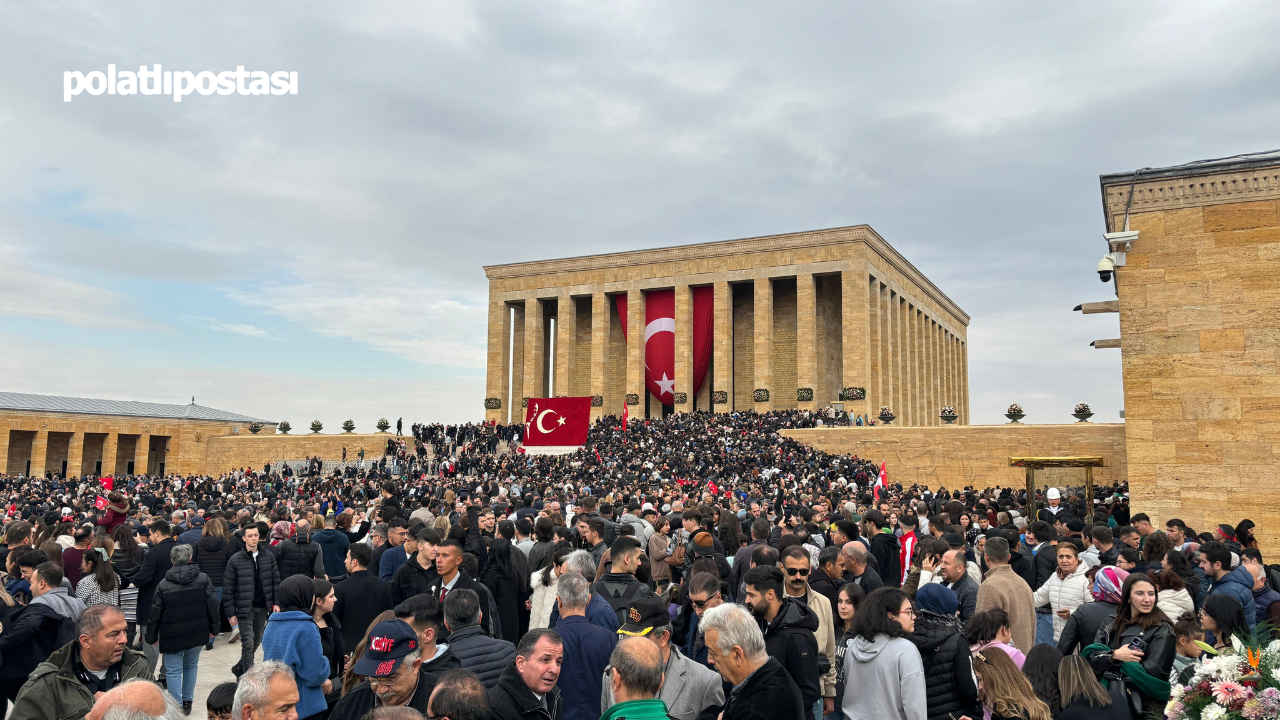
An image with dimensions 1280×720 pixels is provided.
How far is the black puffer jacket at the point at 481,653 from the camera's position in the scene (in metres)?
4.25

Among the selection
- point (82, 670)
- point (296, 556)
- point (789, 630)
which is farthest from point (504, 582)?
point (789, 630)

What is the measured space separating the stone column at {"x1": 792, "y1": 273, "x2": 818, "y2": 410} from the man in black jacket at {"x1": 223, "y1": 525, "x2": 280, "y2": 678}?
1357 inches

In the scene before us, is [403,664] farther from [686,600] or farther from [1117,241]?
[1117,241]

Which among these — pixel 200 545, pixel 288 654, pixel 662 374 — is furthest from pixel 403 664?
pixel 662 374

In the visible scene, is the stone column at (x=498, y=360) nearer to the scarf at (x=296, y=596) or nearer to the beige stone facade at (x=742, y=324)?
the beige stone facade at (x=742, y=324)

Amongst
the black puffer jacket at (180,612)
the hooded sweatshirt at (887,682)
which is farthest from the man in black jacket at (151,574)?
the hooded sweatshirt at (887,682)

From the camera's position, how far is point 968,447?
95.2 feet

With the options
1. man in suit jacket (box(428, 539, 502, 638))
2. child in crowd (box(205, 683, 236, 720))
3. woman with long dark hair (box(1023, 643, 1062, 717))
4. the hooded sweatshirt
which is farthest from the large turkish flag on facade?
child in crowd (box(205, 683, 236, 720))

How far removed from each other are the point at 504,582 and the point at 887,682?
3.85 metres

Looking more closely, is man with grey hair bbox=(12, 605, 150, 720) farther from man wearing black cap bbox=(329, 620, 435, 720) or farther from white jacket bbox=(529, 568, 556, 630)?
white jacket bbox=(529, 568, 556, 630)

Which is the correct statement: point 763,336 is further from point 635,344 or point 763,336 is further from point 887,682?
point 887,682

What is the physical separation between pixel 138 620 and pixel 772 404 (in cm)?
3761

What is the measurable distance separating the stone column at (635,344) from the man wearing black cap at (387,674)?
1594 inches

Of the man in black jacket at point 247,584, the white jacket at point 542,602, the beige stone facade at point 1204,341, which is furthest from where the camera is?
the beige stone facade at point 1204,341
